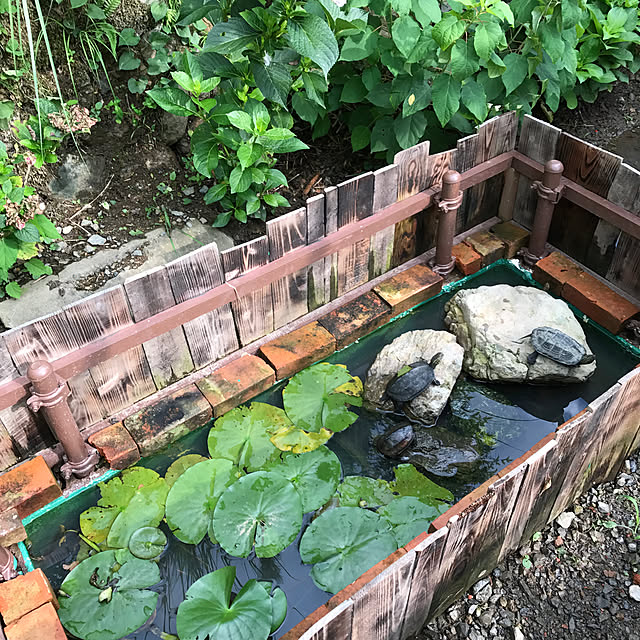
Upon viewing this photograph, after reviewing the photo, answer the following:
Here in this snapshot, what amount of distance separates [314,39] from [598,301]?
1.91 m

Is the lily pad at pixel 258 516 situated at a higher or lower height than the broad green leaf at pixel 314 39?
lower

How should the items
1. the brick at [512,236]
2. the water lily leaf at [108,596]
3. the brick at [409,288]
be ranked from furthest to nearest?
the brick at [512,236]
the brick at [409,288]
the water lily leaf at [108,596]

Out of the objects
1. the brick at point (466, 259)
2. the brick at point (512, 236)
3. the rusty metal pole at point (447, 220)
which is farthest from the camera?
the brick at point (512, 236)

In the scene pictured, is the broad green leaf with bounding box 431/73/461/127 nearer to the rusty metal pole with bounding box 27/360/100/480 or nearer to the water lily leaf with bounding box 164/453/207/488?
the water lily leaf with bounding box 164/453/207/488

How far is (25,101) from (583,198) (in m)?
2.89

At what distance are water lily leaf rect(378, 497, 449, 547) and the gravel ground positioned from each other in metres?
0.28

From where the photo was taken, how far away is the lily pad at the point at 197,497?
2.40 metres

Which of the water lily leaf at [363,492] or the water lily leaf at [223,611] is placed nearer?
the water lily leaf at [223,611]

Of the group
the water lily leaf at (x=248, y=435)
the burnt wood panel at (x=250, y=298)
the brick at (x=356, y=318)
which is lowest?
the water lily leaf at (x=248, y=435)

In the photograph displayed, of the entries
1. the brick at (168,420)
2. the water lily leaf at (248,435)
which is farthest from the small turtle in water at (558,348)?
the brick at (168,420)

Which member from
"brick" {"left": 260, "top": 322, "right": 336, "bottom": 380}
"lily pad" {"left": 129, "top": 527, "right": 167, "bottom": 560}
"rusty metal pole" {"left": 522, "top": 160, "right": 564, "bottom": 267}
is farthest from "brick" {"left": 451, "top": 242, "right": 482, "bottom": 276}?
"lily pad" {"left": 129, "top": 527, "right": 167, "bottom": 560}

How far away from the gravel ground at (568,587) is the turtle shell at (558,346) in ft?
1.93

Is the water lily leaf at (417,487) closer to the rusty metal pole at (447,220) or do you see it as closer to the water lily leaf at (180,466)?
the water lily leaf at (180,466)

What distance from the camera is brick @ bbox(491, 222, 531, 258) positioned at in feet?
11.5
